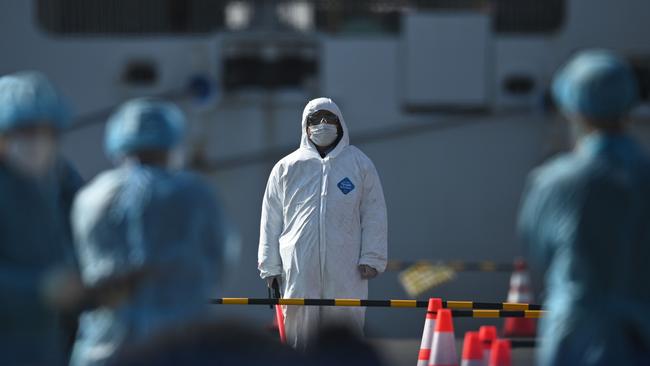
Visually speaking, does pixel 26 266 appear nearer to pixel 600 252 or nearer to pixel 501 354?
pixel 600 252

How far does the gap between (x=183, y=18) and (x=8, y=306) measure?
1406 centimetres

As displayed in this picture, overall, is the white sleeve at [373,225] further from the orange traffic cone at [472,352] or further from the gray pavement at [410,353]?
the gray pavement at [410,353]

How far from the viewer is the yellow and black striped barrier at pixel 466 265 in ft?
56.4

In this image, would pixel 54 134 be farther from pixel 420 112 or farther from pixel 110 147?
pixel 420 112

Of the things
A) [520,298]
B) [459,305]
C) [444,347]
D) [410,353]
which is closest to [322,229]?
[444,347]

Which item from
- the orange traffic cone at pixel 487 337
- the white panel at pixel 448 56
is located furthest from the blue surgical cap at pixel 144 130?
the white panel at pixel 448 56

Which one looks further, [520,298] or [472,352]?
[520,298]

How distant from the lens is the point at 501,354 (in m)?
8.12

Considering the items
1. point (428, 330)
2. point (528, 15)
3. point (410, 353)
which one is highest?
point (528, 15)

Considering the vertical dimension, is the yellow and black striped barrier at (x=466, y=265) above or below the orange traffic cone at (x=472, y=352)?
below

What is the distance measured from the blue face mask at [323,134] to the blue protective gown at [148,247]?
12.1 feet

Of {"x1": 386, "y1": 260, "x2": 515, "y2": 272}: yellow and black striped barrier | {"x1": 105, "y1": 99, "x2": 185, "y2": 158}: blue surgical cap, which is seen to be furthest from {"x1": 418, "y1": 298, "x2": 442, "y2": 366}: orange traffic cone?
{"x1": 386, "y1": 260, "x2": 515, "y2": 272}: yellow and black striped barrier

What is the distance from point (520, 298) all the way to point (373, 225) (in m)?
6.65

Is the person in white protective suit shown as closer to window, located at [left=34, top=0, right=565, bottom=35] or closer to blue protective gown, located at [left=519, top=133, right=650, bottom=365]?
blue protective gown, located at [left=519, top=133, right=650, bottom=365]
